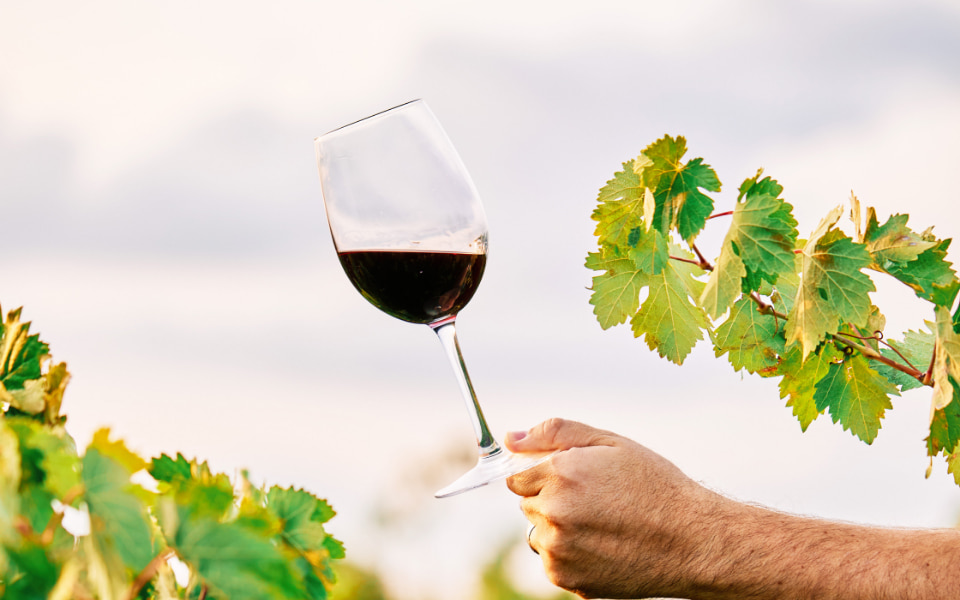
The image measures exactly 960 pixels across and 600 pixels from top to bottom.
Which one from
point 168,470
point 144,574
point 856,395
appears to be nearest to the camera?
point 144,574

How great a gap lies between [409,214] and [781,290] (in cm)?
90

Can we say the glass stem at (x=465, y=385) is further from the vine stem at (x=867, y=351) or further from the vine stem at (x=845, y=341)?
the vine stem at (x=867, y=351)

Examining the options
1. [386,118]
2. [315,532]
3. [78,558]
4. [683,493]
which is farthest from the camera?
[683,493]

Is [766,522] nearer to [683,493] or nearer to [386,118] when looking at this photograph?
[683,493]

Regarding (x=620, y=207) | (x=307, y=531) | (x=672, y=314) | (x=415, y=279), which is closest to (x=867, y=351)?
(x=672, y=314)

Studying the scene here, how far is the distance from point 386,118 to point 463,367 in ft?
1.85

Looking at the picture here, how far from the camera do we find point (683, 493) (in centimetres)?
197

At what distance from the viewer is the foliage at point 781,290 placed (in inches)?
62.3

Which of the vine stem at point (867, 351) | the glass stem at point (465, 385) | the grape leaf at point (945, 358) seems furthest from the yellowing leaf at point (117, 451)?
the vine stem at point (867, 351)

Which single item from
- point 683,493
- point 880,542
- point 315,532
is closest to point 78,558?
point 315,532

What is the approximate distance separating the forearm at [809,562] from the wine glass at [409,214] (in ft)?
1.83

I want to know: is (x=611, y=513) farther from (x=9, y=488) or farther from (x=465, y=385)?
(x=9, y=488)

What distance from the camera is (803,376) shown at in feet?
6.32

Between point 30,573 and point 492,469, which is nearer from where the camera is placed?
point 30,573
